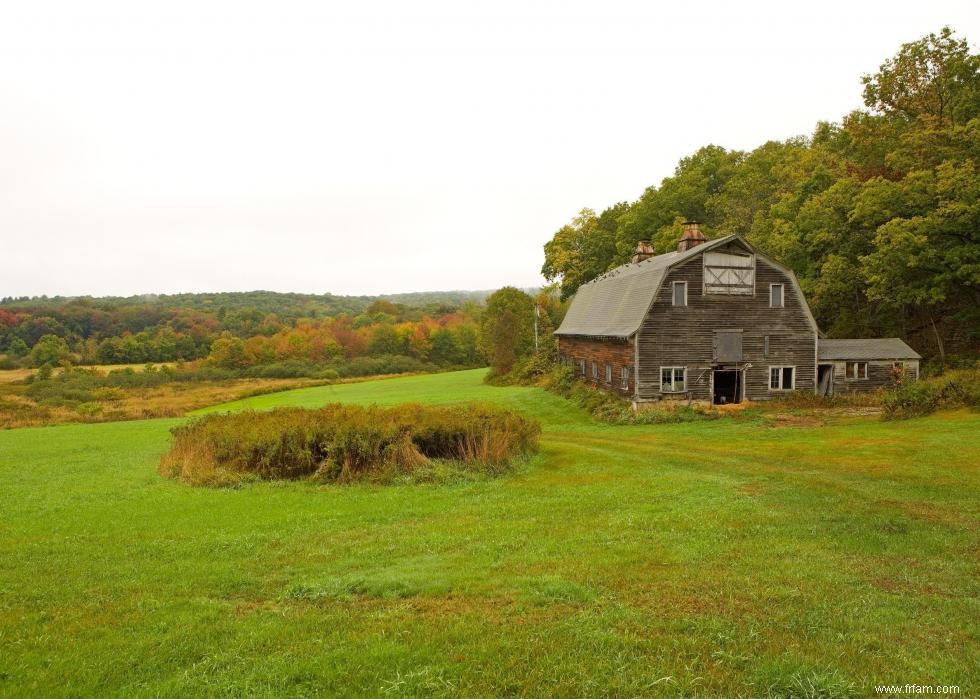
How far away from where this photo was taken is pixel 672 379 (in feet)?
104

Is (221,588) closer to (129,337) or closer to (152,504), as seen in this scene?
(152,504)

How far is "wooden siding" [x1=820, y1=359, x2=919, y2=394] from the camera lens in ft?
102

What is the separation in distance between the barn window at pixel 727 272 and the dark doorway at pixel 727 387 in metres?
4.24

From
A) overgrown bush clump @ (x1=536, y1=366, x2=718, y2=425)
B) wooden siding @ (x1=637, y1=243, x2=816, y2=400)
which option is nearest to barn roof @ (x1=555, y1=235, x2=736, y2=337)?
wooden siding @ (x1=637, y1=243, x2=816, y2=400)

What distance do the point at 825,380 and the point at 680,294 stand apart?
29.6 feet

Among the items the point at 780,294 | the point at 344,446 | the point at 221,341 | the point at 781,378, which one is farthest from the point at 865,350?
the point at 221,341

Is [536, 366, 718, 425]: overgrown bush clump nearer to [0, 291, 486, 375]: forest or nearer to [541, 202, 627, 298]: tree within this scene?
[541, 202, 627, 298]: tree

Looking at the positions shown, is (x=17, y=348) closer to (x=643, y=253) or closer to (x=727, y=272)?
(x=643, y=253)

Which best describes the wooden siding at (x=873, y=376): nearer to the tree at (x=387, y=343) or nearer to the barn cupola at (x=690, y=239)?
the barn cupola at (x=690, y=239)

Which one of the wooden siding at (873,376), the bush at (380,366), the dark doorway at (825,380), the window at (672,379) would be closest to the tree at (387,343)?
the bush at (380,366)

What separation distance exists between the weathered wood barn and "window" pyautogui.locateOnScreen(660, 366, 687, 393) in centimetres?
5

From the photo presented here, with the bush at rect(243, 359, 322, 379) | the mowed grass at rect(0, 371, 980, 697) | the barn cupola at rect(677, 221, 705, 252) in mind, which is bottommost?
the bush at rect(243, 359, 322, 379)

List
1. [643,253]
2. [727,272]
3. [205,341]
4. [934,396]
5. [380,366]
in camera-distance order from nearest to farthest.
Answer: [934,396]
[727,272]
[643,253]
[380,366]
[205,341]

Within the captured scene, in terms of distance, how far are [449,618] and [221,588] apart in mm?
3306
